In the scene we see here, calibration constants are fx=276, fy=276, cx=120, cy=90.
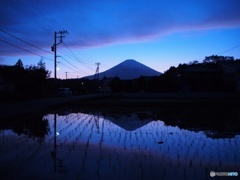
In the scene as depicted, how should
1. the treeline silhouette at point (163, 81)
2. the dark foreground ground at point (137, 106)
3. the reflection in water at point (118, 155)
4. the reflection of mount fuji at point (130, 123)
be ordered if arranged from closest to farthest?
the reflection in water at point (118, 155), the reflection of mount fuji at point (130, 123), the dark foreground ground at point (137, 106), the treeline silhouette at point (163, 81)

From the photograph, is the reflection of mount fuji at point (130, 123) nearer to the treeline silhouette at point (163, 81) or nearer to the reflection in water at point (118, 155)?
the reflection in water at point (118, 155)

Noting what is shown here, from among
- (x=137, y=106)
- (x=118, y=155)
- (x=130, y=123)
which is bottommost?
(x=118, y=155)

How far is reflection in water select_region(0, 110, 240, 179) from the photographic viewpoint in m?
5.48

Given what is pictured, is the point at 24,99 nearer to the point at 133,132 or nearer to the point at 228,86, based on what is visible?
the point at 133,132

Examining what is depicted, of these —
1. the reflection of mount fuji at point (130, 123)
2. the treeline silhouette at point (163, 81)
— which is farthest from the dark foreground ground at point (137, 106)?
the treeline silhouette at point (163, 81)

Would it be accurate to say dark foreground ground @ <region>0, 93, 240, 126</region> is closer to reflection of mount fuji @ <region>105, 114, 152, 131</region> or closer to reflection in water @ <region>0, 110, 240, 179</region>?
reflection of mount fuji @ <region>105, 114, 152, 131</region>

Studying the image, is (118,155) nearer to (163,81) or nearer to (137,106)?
(137,106)

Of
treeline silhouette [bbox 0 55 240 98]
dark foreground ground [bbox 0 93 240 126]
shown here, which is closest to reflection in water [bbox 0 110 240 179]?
dark foreground ground [bbox 0 93 240 126]

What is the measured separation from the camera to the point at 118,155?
23.1 ft

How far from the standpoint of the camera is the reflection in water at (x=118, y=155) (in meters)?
5.48

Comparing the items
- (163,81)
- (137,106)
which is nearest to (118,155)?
(137,106)

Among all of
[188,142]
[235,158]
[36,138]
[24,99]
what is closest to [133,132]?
[188,142]

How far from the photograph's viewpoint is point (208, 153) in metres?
7.32

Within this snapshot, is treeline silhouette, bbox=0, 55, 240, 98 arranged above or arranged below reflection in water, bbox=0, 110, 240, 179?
above
